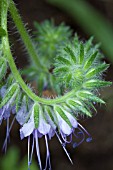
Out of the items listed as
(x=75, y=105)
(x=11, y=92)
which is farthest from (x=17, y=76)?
(x=75, y=105)

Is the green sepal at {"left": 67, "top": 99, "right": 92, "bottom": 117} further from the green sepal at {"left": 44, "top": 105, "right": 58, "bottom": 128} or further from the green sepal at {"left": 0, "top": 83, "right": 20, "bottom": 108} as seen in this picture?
the green sepal at {"left": 0, "top": 83, "right": 20, "bottom": 108}

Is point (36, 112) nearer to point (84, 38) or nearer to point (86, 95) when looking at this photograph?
point (86, 95)

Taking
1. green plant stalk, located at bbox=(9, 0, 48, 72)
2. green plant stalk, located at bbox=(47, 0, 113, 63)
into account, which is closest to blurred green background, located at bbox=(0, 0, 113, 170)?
green plant stalk, located at bbox=(47, 0, 113, 63)

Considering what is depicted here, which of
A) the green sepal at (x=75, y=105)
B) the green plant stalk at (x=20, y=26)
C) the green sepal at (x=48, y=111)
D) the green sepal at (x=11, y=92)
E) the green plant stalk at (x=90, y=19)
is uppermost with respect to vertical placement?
the green plant stalk at (x=90, y=19)

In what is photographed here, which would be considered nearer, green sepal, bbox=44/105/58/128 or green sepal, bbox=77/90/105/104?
green sepal, bbox=77/90/105/104

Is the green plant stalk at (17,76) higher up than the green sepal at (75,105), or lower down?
higher up

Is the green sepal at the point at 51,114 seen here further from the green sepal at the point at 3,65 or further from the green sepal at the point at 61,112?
the green sepal at the point at 3,65

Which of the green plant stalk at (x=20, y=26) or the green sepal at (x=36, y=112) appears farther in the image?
the green plant stalk at (x=20, y=26)

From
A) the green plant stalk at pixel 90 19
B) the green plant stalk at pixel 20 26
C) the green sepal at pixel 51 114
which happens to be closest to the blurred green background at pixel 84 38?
the green plant stalk at pixel 90 19
